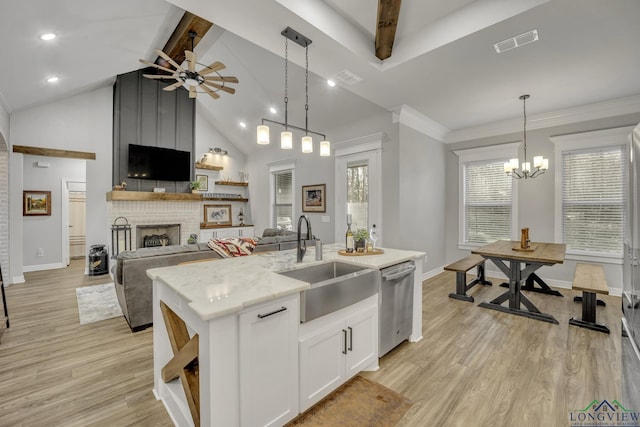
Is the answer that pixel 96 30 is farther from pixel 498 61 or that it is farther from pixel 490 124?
pixel 490 124

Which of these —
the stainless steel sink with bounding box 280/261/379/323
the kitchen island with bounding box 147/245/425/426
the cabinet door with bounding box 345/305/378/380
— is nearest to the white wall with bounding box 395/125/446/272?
the stainless steel sink with bounding box 280/261/379/323

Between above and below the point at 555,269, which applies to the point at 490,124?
above

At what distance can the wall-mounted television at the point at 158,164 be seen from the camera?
6.01 metres

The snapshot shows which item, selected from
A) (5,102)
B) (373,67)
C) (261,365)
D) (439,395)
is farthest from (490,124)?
(5,102)

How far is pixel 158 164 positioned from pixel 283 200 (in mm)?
2976

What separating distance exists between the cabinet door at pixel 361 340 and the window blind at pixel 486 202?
4061 millimetres

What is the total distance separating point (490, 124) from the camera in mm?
5043

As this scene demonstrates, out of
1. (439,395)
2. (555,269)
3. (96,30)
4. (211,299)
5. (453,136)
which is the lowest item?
(439,395)

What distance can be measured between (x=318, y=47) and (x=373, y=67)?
2.44ft

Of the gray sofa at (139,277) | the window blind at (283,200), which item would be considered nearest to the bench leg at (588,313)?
the gray sofa at (139,277)

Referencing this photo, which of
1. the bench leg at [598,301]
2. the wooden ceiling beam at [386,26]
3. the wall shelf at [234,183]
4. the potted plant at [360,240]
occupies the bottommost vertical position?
the bench leg at [598,301]

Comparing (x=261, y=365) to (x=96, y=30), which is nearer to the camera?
(x=261, y=365)

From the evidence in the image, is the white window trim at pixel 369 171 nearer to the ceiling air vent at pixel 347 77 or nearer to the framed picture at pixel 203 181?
the ceiling air vent at pixel 347 77

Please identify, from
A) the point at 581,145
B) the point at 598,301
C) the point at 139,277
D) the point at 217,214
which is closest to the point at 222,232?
the point at 217,214
